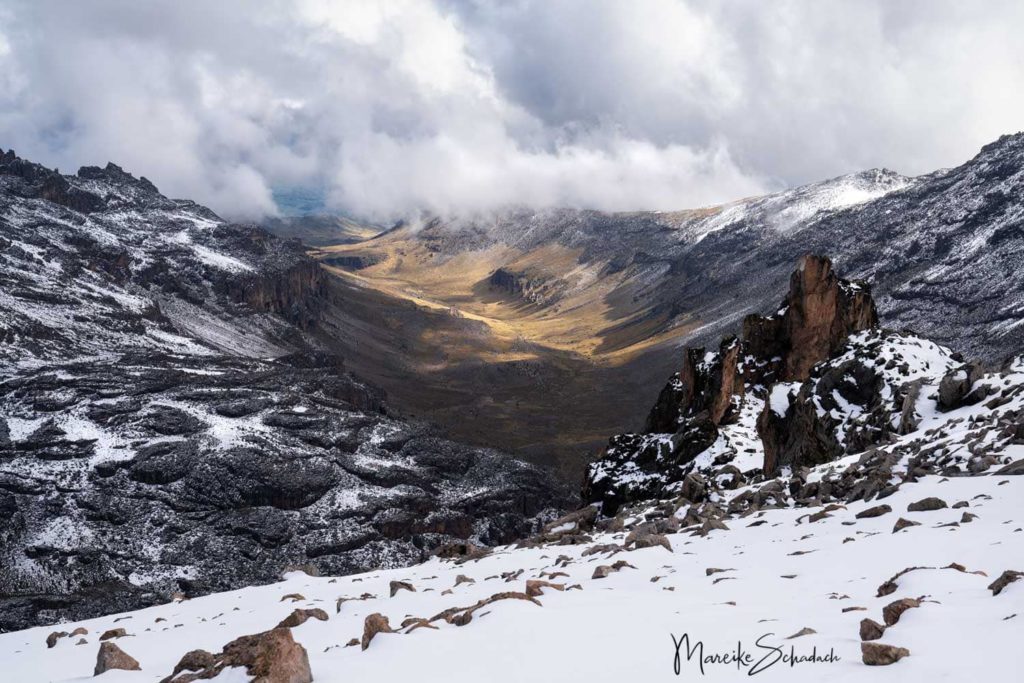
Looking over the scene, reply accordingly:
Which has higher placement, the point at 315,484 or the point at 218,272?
the point at 218,272

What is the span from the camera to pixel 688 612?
12453 mm

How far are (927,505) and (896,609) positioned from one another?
35.4 feet

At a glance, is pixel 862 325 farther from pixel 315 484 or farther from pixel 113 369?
pixel 113 369

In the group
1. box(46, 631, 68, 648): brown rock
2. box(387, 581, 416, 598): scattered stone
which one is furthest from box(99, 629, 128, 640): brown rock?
box(387, 581, 416, 598): scattered stone

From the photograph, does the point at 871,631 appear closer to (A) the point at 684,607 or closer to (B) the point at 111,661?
(A) the point at 684,607

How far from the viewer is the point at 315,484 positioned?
3462 inches

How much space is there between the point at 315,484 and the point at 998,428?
73664mm

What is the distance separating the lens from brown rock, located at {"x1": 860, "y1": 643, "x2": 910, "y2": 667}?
27.7 feet

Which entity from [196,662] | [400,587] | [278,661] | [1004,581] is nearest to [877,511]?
[1004,581]

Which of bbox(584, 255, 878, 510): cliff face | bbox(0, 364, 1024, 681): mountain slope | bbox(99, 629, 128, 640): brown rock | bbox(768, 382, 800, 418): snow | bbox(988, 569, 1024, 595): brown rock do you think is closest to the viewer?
bbox(0, 364, 1024, 681): mountain slope

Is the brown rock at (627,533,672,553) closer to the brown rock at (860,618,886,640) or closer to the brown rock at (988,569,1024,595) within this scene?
the brown rock at (988,569,1024,595)

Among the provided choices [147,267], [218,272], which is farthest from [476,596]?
[218,272]

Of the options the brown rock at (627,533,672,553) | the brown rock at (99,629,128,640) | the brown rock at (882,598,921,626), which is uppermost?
the brown rock at (627,533,672,553)

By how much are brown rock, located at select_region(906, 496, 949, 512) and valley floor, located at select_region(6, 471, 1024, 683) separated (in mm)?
264
